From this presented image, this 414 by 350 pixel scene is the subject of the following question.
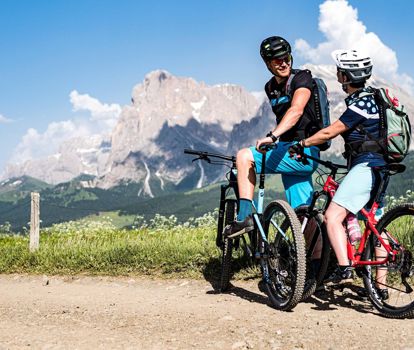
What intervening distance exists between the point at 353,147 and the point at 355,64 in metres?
1.01

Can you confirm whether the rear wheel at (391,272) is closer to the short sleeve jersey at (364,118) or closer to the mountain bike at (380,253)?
the mountain bike at (380,253)

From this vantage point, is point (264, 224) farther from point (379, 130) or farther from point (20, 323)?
point (20, 323)

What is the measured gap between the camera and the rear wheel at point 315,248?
5926 mm

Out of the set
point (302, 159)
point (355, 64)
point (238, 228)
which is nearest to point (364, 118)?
point (355, 64)

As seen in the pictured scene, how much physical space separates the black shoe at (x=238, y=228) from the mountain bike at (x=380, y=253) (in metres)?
0.81

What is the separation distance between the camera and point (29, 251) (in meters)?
10.1

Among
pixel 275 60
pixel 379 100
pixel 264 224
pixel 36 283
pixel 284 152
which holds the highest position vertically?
pixel 275 60

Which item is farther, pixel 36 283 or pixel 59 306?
pixel 36 283

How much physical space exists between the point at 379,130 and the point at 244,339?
9.17 ft

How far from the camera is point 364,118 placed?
5441 mm

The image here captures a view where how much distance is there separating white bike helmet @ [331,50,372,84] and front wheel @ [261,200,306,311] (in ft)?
5.94

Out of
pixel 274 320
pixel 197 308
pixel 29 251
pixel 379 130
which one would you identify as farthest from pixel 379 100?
pixel 29 251

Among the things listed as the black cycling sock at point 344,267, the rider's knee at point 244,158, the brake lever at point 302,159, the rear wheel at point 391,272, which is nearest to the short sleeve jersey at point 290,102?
the brake lever at point 302,159

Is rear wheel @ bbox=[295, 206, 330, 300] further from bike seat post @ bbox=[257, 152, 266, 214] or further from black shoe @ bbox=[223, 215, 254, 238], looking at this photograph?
black shoe @ bbox=[223, 215, 254, 238]
